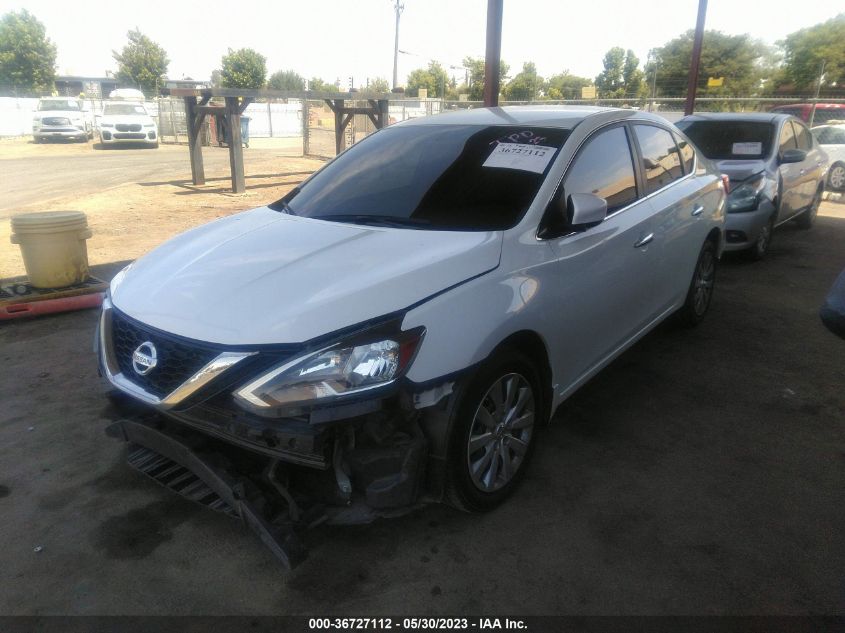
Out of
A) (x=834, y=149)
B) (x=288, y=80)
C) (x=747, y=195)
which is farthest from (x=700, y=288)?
(x=288, y=80)

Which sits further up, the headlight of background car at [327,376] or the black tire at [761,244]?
Result: the headlight of background car at [327,376]

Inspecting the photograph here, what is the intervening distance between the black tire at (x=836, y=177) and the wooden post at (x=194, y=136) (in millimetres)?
12907

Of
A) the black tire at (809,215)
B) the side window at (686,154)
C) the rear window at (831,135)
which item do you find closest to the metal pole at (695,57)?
the rear window at (831,135)

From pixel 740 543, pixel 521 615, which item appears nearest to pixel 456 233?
pixel 521 615

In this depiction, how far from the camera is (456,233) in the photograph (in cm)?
292

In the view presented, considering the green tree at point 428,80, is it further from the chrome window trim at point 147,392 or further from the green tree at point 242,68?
the chrome window trim at point 147,392

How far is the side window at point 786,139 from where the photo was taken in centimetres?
791

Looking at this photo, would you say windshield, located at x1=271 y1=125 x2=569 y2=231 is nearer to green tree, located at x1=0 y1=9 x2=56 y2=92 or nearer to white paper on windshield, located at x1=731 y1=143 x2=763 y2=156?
white paper on windshield, located at x1=731 y1=143 x2=763 y2=156

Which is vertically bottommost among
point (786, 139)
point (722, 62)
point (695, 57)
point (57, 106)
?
point (786, 139)

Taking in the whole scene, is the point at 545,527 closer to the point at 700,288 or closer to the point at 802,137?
the point at 700,288

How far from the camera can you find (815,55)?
146 feet

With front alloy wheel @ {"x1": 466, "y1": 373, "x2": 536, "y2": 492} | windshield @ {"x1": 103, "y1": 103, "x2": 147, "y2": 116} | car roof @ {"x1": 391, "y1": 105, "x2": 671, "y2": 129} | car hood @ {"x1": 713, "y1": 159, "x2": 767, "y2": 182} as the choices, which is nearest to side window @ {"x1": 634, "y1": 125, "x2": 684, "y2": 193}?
car roof @ {"x1": 391, "y1": 105, "x2": 671, "y2": 129}

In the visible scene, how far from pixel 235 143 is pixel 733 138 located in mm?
8679

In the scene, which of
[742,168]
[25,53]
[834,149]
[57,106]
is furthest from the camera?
[25,53]
